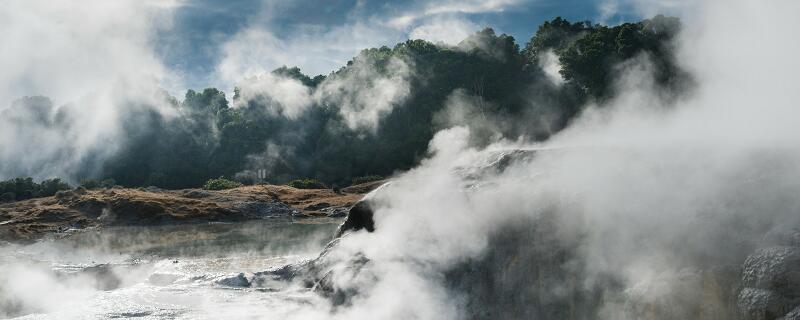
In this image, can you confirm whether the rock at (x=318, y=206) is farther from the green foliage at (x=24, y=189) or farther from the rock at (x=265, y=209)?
the green foliage at (x=24, y=189)

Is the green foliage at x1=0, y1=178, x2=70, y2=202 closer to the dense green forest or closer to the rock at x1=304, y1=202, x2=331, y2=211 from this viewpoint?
the dense green forest

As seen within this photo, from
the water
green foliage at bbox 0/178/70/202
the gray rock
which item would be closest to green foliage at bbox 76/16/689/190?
green foliage at bbox 0/178/70/202

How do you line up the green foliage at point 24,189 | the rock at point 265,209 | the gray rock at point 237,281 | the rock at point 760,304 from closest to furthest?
the rock at point 760,304 < the gray rock at point 237,281 < the rock at point 265,209 < the green foliage at point 24,189

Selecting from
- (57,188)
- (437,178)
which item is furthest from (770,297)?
(57,188)

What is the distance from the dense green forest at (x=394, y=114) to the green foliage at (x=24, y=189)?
0.61 meters

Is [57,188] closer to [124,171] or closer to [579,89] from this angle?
[124,171]

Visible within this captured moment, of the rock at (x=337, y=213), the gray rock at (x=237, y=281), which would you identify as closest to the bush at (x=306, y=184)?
the rock at (x=337, y=213)

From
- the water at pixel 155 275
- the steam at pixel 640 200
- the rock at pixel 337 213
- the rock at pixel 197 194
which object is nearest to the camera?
the steam at pixel 640 200

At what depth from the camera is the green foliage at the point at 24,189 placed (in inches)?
1769

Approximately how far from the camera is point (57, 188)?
47688 millimetres

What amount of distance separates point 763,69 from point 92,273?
13267mm

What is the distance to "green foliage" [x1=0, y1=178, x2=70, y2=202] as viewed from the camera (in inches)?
1769

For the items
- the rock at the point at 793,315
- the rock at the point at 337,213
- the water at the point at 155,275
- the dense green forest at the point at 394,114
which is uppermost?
the dense green forest at the point at 394,114

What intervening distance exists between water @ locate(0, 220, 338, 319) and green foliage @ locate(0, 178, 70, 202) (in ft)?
71.9
